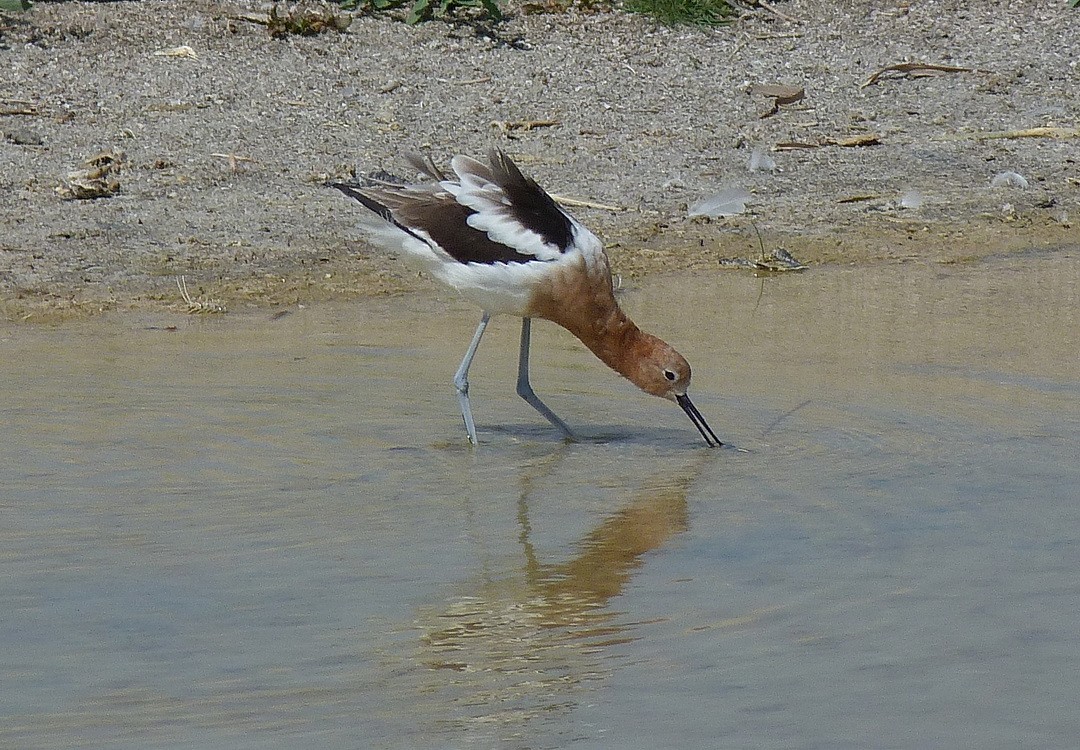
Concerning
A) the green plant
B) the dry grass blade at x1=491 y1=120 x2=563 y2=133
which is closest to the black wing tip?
the dry grass blade at x1=491 y1=120 x2=563 y2=133

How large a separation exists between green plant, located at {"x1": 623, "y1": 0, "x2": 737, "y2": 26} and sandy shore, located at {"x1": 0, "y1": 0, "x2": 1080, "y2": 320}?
10cm

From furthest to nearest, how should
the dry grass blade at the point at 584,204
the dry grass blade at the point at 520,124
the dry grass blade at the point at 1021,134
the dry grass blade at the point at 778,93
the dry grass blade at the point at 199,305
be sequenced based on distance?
the dry grass blade at the point at 778,93 < the dry grass blade at the point at 1021,134 < the dry grass blade at the point at 520,124 < the dry grass blade at the point at 584,204 < the dry grass blade at the point at 199,305

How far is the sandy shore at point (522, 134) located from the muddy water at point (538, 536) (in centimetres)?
77

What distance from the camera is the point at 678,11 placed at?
11.0 m

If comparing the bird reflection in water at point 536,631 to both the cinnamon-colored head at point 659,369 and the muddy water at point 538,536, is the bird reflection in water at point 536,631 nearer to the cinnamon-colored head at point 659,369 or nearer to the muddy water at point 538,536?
the muddy water at point 538,536

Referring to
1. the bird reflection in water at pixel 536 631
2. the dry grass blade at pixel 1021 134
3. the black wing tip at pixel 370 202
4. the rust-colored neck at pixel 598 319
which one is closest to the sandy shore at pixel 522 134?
the dry grass blade at pixel 1021 134

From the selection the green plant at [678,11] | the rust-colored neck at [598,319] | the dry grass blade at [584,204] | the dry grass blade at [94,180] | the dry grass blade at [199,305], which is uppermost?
the green plant at [678,11]

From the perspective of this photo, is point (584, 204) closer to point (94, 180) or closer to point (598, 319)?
point (94, 180)

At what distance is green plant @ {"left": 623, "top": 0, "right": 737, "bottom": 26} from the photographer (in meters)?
10.9

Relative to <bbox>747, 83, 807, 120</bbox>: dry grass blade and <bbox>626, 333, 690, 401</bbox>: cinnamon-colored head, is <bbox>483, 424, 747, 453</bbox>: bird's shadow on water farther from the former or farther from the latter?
<bbox>747, 83, 807, 120</bbox>: dry grass blade

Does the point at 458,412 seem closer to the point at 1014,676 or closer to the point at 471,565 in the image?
the point at 471,565

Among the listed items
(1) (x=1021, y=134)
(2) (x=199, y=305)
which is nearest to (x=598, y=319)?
(2) (x=199, y=305)

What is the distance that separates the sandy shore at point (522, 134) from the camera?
7.80 metres

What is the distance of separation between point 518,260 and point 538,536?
50.8 inches
